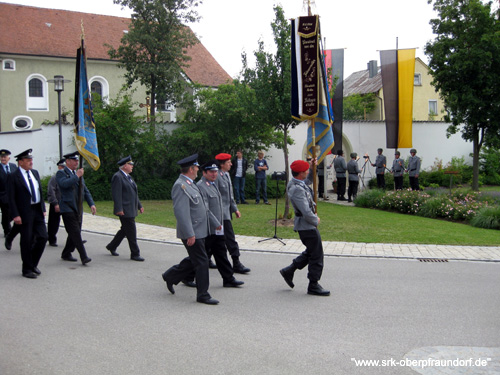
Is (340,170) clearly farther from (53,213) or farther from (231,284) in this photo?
(231,284)

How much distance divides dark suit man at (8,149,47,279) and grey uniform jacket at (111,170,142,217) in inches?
52.6

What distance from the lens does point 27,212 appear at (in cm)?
801

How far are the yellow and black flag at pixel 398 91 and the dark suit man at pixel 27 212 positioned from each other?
639 inches

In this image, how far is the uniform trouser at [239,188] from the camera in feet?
60.2

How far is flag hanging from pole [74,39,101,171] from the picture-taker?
10125 mm

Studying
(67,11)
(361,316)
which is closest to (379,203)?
(361,316)

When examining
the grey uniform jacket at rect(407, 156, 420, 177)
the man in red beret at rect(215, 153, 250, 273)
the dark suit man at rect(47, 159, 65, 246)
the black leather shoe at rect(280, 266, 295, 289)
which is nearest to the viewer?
the black leather shoe at rect(280, 266, 295, 289)

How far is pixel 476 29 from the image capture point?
70.3ft

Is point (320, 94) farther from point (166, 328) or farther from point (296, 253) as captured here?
point (166, 328)

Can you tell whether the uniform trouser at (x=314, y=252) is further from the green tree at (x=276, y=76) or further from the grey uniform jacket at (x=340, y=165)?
the grey uniform jacket at (x=340, y=165)

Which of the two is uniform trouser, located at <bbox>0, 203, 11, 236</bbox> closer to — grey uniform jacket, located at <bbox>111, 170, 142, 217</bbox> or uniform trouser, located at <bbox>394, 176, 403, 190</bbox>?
grey uniform jacket, located at <bbox>111, 170, 142, 217</bbox>

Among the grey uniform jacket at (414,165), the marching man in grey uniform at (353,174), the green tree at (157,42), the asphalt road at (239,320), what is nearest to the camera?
the asphalt road at (239,320)

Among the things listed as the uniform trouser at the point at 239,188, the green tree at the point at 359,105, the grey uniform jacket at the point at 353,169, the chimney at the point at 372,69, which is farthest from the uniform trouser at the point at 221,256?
the chimney at the point at 372,69

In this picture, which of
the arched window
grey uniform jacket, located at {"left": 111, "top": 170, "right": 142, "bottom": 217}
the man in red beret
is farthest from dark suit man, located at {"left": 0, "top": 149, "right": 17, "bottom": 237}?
the arched window
